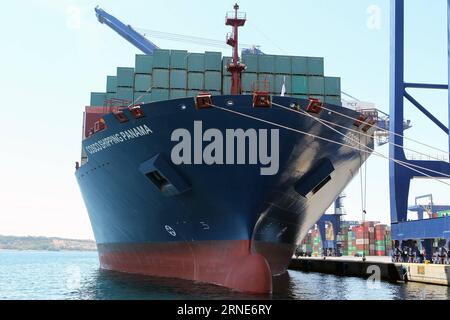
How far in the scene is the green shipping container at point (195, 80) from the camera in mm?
28000

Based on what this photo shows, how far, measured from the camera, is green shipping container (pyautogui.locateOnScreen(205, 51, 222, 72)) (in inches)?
1126

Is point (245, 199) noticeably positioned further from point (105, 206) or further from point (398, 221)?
point (398, 221)

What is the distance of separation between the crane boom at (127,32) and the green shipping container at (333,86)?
19.7 meters

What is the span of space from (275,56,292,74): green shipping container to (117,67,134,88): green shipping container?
8.69 m

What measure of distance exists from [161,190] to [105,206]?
5.93 m

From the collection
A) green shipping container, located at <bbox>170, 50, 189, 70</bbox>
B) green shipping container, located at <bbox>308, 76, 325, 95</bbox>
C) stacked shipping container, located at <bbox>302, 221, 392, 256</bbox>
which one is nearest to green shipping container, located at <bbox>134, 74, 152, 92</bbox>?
green shipping container, located at <bbox>170, 50, 189, 70</bbox>

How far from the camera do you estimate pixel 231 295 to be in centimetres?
1508

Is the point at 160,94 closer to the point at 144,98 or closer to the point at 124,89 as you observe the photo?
the point at 144,98

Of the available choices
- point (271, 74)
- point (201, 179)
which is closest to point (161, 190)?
point (201, 179)

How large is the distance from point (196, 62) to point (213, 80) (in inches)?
61.3

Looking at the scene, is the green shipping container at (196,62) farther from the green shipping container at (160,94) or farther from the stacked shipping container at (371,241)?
the stacked shipping container at (371,241)

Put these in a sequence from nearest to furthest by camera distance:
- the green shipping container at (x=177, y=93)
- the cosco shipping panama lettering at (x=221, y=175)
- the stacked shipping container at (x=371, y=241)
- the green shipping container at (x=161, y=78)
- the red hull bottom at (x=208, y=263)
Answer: the red hull bottom at (x=208, y=263)
the cosco shipping panama lettering at (x=221, y=175)
the green shipping container at (x=177, y=93)
the green shipping container at (x=161, y=78)
the stacked shipping container at (x=371, y=241)

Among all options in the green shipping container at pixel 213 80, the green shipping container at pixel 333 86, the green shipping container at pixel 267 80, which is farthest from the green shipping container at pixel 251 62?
the green shipping container at pixel 333 86

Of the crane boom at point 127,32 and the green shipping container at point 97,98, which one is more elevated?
the crane boom at point 127,32
